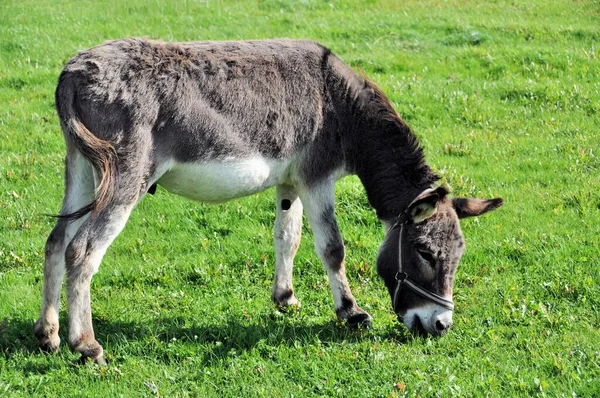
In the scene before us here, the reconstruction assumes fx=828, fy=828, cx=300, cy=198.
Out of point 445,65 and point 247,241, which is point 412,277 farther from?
point 445,65

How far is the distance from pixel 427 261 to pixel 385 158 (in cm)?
100

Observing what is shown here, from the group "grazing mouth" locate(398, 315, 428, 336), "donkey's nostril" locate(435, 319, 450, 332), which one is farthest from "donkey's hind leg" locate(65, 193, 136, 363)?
"donkey's nostril" locate(435, 319, 450, 332)

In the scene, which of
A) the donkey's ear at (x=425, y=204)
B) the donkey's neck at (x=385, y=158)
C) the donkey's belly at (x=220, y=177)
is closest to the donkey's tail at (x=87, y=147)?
the donkey's belly at (x=220, y=177)

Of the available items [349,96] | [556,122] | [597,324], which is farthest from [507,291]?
[556,122]

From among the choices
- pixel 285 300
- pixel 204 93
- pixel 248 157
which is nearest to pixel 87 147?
pixel 204 93

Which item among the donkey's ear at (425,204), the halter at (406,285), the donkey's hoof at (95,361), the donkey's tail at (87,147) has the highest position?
the donkey's tail at (87,147)

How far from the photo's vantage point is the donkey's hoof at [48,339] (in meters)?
6.53

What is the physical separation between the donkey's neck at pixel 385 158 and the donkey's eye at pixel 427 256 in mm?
450

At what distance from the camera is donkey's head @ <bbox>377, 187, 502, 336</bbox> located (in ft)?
21.9

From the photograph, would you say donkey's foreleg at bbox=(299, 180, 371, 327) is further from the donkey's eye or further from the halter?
the donkey's eye

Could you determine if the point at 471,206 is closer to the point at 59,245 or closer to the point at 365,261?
the point at 365,261

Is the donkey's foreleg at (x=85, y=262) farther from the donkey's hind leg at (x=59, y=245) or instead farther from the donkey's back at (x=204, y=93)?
the donkey's back at (x=204, y=93)

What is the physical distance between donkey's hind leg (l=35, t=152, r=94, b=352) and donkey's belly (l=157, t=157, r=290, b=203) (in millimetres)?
605

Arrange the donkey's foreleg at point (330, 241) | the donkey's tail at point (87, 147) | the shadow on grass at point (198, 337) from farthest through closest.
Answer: the donkey's foreleg at point (330, 241), the shadow on grass at point (198, 337), the donkey's tail at point (87, 147)
